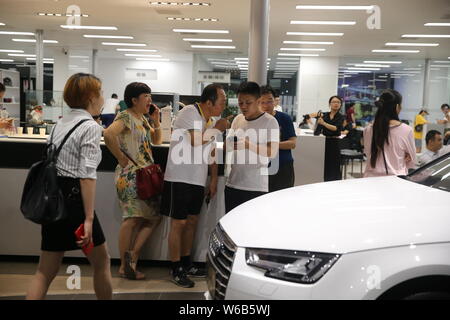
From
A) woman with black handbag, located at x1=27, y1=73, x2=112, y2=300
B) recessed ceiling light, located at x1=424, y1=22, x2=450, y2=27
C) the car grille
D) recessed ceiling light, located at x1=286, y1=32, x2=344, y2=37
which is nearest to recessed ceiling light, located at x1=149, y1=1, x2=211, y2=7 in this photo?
recessed ceiling light, located at x1=286, y1=32, x2=344, y2=37

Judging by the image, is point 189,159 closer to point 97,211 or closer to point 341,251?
point 97,211

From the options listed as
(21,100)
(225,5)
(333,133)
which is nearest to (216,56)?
(21,100)

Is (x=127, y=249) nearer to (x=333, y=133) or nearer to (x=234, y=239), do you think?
(x=234, y=239)

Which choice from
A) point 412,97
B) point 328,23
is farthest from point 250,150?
point 412,97

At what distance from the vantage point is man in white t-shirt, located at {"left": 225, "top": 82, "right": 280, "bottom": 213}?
10.5 ft

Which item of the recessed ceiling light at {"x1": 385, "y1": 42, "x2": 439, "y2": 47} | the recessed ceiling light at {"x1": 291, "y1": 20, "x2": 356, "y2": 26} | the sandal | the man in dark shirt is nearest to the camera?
the sandal

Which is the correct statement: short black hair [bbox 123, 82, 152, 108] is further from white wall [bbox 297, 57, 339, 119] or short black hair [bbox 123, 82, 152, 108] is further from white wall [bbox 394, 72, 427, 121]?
white wall [bbox 394, 72, 427, 121]

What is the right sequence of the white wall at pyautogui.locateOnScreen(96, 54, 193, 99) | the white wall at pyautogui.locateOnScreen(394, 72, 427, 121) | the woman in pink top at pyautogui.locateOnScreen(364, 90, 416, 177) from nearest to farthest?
1. the woman in pink top at pyautogui.locateOnScreen(364, 90, 416, 177)
2. the white wall at pyautogui.locateOnScreen(394, 72, 427, 121)
3. the white wall at pyautogui.locateOnScreen(96, 54, 193, 99)

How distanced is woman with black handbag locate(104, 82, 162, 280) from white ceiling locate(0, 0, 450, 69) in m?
5.68

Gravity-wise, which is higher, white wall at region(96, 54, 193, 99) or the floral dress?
white wall at region(96, 54, 193, 99)

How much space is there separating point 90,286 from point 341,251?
2.28 m

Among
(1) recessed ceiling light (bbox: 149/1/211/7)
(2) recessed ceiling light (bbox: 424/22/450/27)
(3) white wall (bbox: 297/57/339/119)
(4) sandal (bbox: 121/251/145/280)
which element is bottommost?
(4) sandal (bbox: 121/251/145/280)

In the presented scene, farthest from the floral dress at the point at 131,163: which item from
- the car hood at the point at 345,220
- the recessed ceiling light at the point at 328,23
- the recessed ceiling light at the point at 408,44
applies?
the recessed ceiling light at the point at 408,44

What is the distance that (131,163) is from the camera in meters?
3.41
